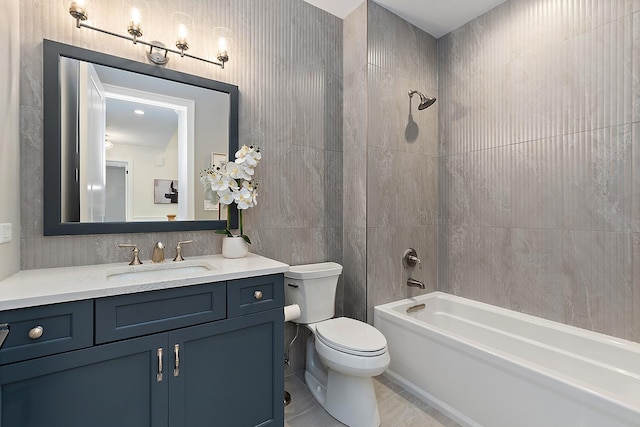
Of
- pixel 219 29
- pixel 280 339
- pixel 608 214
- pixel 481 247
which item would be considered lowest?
pixel 280 339

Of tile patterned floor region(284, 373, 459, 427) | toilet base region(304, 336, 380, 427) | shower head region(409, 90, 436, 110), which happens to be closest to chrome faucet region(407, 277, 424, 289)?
tile patterned floor region(284, 373, 459, 427)

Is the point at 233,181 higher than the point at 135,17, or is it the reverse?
the point at 135,17

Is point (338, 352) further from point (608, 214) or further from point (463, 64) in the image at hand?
point (463, 64)

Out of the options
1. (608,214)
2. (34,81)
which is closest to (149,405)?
(34,81)

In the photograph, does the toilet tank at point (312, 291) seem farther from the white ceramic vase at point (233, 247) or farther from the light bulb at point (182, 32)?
the light bulb at point (182, 32)

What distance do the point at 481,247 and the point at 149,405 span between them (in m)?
2.33

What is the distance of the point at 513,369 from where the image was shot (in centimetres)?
145

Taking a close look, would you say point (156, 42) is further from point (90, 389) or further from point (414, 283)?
point (414, 283)

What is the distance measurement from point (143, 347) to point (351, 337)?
105 centimetres

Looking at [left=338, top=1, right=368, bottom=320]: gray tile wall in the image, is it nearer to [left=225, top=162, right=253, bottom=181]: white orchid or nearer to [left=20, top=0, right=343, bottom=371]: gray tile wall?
[left=20, top=0, right=343, bottom=371]: gray tile wall

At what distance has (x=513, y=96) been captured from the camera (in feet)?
7.00

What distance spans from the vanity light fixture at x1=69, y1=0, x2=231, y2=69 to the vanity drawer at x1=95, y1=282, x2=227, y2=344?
1.29m

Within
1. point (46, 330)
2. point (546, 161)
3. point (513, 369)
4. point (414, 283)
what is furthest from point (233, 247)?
point (546, 161)

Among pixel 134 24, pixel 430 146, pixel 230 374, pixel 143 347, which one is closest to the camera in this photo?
pixel 143 347
